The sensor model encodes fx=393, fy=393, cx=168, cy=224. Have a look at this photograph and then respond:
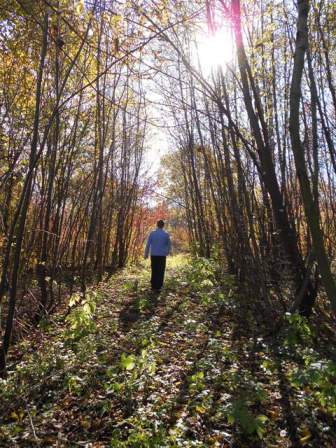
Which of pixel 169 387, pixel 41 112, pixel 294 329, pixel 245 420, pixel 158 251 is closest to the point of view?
pixel 245 420

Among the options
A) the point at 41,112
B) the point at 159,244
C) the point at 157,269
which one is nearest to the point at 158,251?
the point at 159,244

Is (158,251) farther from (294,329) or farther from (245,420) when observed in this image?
(245,420)

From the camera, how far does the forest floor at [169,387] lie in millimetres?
3023

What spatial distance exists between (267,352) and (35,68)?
5.52 metres

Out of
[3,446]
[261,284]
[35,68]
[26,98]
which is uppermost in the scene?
[35,68]

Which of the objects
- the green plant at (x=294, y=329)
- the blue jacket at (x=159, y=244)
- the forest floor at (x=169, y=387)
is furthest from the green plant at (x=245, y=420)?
the blue jacket at (x=159, y=244)

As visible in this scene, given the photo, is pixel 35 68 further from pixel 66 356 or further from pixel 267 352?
pixel 267 352

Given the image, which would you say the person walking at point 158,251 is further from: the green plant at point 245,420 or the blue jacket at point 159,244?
the green plant at point 245,420

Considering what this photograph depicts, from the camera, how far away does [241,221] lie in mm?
5758

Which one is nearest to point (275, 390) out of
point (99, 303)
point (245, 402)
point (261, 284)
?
point (245, 402)

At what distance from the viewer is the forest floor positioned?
302 cm

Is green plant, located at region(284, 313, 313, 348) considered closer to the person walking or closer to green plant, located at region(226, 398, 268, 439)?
green plant, located at region(226, 398, 268, 439)

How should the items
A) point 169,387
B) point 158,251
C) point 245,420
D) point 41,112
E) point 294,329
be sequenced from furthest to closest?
point 158,251, point 41,112, point 294,329, point 169,387, point 245,420

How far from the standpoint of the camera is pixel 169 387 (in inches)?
152
